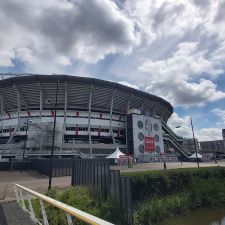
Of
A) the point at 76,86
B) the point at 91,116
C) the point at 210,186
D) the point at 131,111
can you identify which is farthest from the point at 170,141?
the point at 210,186

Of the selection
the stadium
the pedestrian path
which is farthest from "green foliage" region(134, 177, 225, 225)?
the stadium

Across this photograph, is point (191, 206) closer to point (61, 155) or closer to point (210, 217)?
point (210, 217)

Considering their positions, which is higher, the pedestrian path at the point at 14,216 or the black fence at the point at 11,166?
the black fence at the point at 11,166

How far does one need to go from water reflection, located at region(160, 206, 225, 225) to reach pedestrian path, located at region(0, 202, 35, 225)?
260 inches

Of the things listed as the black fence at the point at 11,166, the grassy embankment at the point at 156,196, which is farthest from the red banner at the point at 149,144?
the grassy embankment at the point at 156,196

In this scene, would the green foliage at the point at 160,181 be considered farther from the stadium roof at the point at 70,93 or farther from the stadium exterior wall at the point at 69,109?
the stadium roof at the point at 70,93

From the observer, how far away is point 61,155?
222 feet

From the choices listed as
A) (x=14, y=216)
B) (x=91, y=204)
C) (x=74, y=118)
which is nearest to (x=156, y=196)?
(x=91, y=204)

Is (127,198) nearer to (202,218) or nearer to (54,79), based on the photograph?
(202,218)

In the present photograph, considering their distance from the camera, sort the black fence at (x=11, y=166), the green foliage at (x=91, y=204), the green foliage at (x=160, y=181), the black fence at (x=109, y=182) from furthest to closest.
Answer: the black fence at (x=11, y=166) < the green foliage at (x=160, y=181) < the black fence at (x=109, y=182) < the green foliage at (x=91, y=204)

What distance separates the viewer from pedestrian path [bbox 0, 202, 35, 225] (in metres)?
8.22

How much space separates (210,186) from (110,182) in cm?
777

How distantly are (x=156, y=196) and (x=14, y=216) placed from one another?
25.0 ft

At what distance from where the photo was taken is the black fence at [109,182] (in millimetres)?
10953
